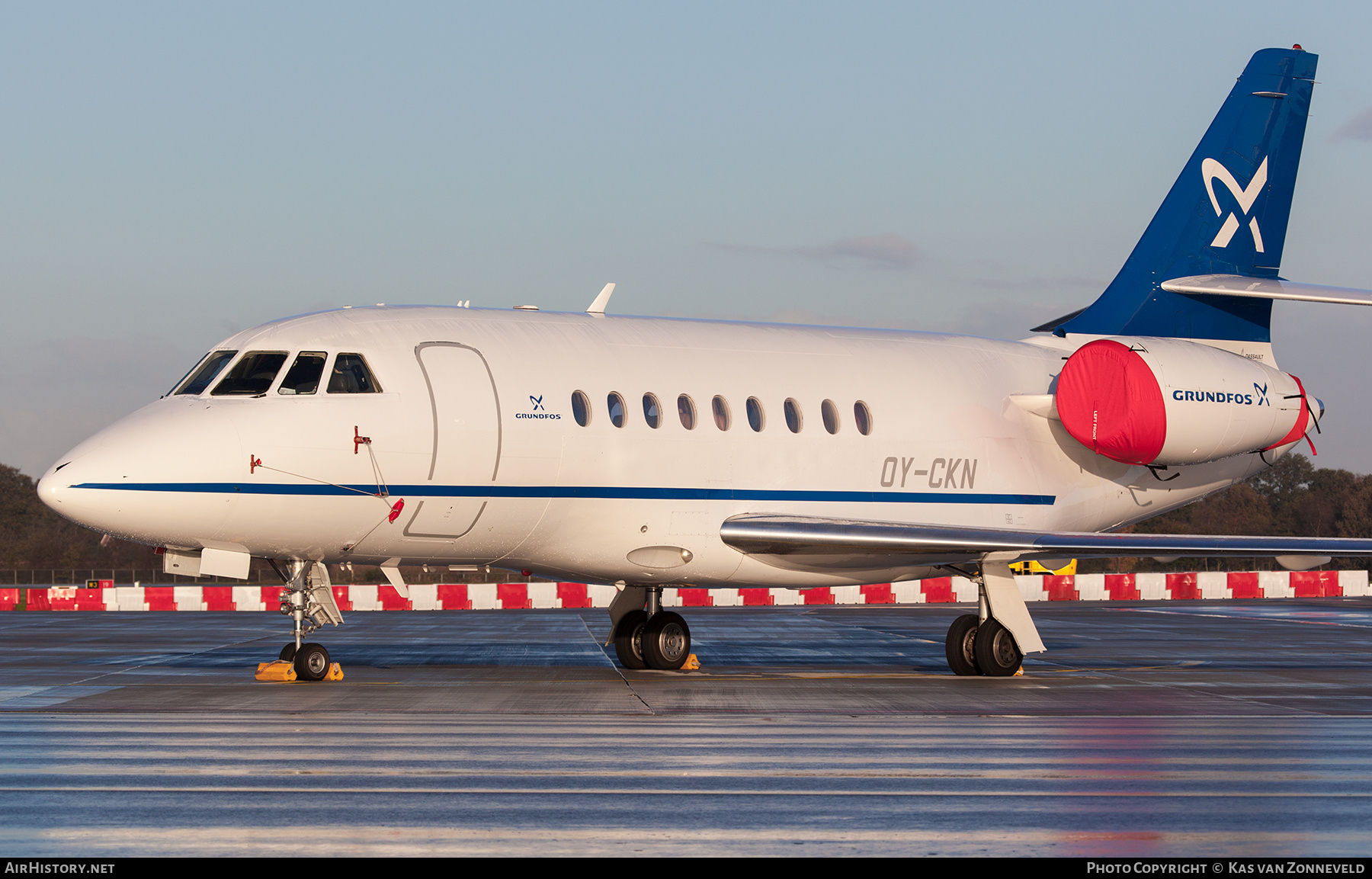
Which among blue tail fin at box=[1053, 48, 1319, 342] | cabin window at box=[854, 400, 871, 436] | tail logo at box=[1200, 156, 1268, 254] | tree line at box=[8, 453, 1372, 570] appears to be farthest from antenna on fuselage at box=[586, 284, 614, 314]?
tree line at box=[8, 453, 1372, 570]

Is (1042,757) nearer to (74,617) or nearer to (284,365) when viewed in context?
(284,365)

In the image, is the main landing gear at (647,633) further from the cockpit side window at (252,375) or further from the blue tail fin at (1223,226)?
the blue tail fin at (1223,226)

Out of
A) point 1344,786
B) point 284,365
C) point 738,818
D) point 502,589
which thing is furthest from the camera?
point 502,589

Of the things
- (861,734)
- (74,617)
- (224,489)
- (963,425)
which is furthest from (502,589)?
(861,734)

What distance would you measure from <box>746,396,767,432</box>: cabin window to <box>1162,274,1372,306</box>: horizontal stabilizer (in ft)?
24.5

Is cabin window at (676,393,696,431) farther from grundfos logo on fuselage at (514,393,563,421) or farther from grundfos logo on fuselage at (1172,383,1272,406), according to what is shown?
grundfos logo on fuselage at (1172,383,1272,406)

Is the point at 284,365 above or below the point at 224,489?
above

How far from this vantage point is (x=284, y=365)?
1553cm

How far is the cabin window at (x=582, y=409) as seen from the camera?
1653 centimetres

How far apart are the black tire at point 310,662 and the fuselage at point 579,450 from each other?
1119mm

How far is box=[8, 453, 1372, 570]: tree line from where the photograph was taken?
67.8m

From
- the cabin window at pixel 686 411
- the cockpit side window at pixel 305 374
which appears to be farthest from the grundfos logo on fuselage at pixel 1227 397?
the cockpit side window at pixel 305 374

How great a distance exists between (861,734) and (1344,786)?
391 cm

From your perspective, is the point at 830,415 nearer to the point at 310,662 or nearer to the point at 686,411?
the point at 686,411
